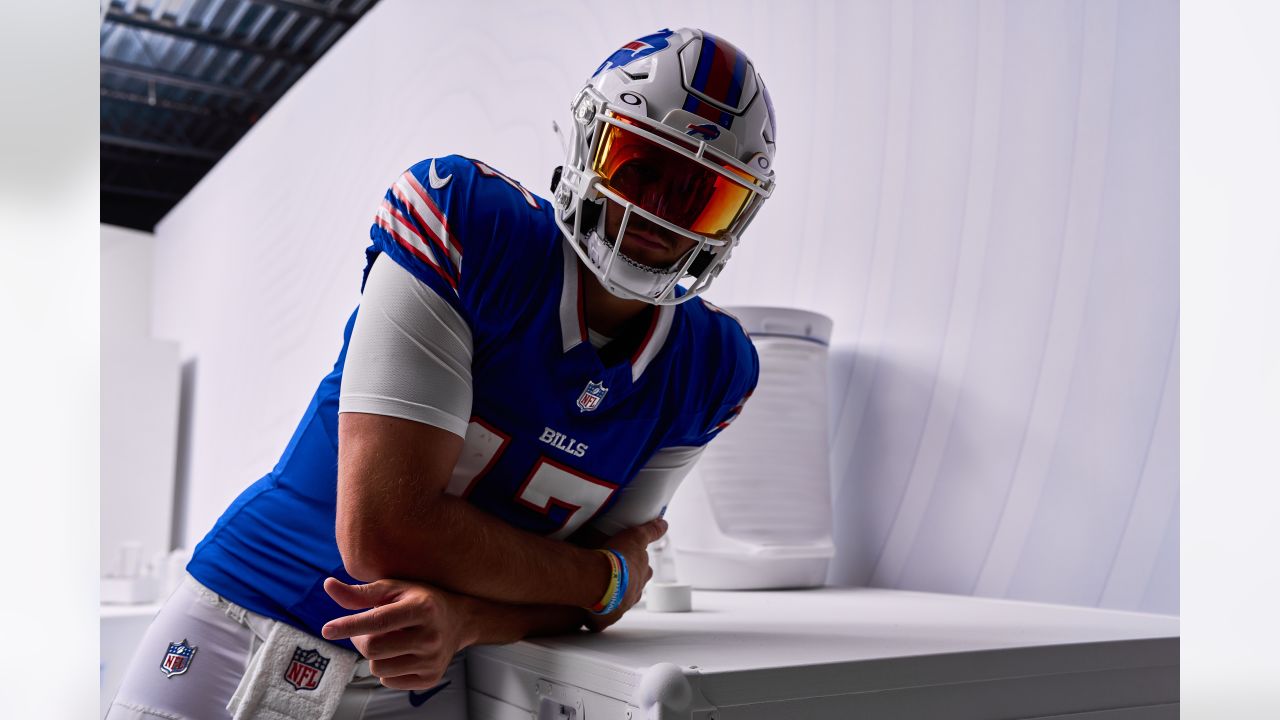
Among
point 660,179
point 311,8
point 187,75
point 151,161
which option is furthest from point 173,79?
point 660,179

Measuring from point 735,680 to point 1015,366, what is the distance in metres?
1.02

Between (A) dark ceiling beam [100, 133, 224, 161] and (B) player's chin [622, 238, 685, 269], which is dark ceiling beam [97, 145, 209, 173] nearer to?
(A) dark ceiling beam [100, 133, 224, 161]

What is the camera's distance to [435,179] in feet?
3.52

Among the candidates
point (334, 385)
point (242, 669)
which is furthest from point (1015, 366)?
point (242, 669)

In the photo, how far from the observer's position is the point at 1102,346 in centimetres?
158

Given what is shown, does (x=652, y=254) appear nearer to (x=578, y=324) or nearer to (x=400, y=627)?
(x=578, y=324)

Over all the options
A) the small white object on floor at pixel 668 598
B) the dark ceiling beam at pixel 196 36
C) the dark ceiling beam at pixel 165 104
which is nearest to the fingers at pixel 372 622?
the small white object on floor at pixel 668 598

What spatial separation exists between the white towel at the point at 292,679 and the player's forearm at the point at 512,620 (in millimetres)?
177

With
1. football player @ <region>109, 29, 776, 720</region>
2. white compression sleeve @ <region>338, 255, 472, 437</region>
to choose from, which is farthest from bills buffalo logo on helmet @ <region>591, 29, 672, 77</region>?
white compression sleeve @ <region>338, 255, 472, 437</region>

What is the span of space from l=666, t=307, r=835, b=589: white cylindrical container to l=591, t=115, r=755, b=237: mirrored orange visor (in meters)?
0.76

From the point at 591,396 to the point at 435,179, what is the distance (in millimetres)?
289

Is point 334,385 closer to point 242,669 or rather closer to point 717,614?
point 242,669

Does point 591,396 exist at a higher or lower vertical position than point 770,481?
higher

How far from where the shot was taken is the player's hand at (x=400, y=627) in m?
0.95
